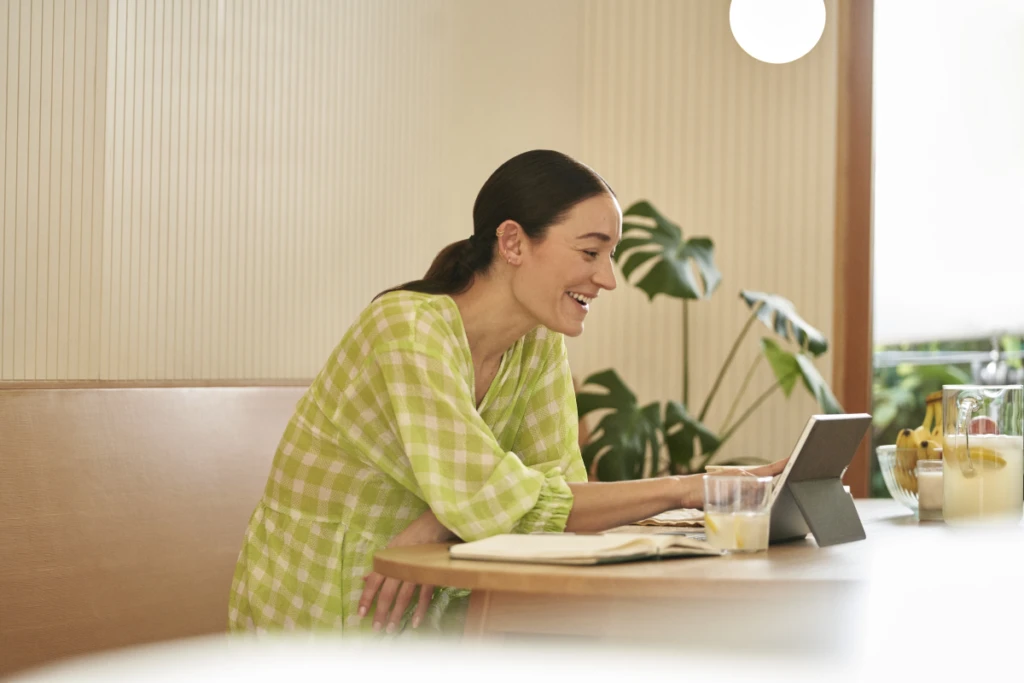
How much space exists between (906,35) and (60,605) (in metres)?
3.45

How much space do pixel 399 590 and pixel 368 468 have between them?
197mm

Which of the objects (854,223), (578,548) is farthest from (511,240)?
(854,223)

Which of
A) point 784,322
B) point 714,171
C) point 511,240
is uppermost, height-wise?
point 714,171

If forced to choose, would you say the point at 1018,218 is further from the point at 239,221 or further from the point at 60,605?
the point at 60,605

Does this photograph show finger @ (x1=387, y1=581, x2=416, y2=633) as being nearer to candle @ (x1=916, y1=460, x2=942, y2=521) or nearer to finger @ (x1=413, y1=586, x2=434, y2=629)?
finger @ (x1=413, y1=586, x2=434, y2=629)

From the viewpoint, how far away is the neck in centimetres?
169

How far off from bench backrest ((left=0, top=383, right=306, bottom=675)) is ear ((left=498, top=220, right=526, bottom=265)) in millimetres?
860

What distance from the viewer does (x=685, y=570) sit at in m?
1.12

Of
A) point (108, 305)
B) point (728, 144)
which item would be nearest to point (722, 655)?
point (108, 305)

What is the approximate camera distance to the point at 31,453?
197 centimetres

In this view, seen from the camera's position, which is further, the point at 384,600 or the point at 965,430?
the point at 965,430

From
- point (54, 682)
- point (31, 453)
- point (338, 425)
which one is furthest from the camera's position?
point (31, 453)

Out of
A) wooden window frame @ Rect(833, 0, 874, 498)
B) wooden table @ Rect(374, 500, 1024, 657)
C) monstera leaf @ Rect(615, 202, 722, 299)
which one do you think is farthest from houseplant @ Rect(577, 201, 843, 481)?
wooden table @ Rect(374, 500, 1024, 657)

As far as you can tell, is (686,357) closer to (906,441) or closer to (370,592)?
(906,441)
